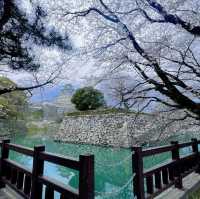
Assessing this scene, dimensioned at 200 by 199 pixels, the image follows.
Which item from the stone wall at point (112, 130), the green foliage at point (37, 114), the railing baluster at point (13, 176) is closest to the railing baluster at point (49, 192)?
the railing baluster at point (13, 176)

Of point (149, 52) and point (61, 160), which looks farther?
point (149, 52)

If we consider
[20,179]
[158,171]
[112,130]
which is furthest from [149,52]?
[112,130]

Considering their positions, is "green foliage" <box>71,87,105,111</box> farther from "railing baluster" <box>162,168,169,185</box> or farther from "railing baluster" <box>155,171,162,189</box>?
Result: "railing baluster" <box>155,171,162,189</box>

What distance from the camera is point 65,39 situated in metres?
4.40

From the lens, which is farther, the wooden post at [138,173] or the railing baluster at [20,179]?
the railing baluster at [20,179]

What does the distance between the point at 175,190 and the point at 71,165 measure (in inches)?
79.3

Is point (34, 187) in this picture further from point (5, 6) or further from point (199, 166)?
point (199, 166)

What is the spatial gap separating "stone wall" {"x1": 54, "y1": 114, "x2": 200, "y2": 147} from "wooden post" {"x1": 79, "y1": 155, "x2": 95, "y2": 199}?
9.11 m

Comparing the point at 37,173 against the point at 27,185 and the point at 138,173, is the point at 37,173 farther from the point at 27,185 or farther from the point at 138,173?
the point at 138,173

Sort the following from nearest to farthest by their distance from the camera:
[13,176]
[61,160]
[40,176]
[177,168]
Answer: [61,160] < [40,176] < [13,176] < [177,168]

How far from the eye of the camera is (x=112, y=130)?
1293 cm

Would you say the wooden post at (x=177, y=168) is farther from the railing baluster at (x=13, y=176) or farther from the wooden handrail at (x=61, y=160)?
the railing baluster at (x=13, y=176)

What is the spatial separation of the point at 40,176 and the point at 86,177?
2.60 feet

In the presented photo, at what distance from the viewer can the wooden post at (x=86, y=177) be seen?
1.45 metres
